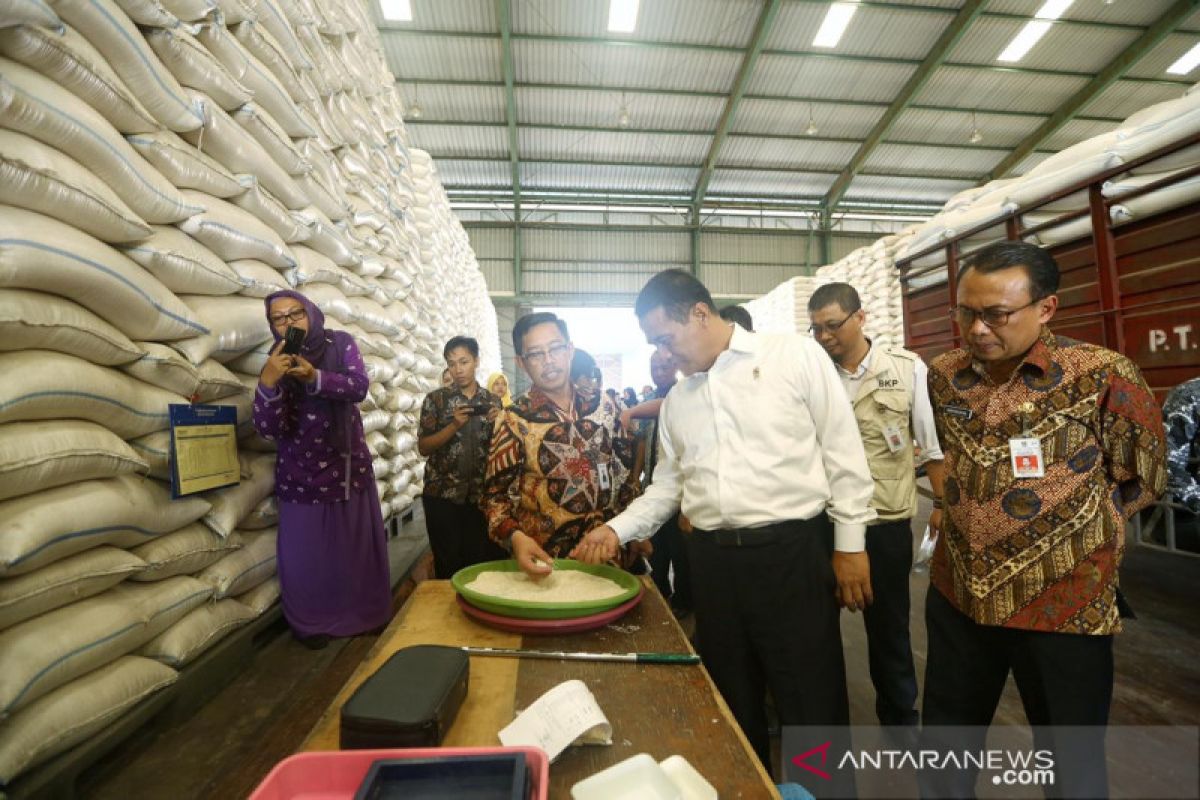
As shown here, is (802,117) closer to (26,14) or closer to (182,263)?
(182,263)

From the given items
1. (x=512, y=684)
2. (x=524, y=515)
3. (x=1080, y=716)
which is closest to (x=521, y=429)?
(x=524, y=515)

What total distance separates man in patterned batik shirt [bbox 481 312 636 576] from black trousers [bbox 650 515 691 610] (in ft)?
3.91

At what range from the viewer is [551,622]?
1000 mm

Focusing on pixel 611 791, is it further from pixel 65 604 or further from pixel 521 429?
pixel 65 604

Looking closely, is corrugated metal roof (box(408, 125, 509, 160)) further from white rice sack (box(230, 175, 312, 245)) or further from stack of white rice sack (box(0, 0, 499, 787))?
white rice sack (box(230, 175, 312, 245))

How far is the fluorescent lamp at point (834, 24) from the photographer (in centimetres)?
727

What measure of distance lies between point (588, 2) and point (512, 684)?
840cm

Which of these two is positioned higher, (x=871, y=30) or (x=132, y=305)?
(x=871, y=30)

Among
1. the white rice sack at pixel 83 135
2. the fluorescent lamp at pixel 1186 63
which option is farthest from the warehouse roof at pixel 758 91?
the white rice sack at pixel 83 135

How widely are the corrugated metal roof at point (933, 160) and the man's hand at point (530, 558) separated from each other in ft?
36.9

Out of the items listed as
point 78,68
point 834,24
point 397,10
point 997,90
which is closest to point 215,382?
point 78,68

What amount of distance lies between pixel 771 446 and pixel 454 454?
5.21 feet

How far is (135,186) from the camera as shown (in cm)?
→ 137

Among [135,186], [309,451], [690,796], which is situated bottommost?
[690,796]
